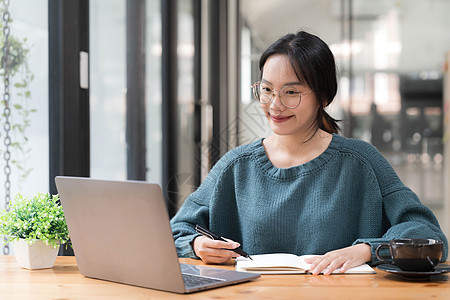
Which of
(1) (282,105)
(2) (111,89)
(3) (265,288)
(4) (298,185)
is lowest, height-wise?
(3) (265,288)

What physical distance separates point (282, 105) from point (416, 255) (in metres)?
0.63

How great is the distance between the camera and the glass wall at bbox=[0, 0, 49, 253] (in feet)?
6.10

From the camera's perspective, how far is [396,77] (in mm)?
4504

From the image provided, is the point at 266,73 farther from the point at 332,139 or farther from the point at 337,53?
the point at 337,53

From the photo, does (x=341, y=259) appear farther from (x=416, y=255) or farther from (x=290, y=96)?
(x=290, y=96)

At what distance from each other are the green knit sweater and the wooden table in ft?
1.21

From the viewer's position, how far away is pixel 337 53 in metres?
4.45

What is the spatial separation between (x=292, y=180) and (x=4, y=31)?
98cm

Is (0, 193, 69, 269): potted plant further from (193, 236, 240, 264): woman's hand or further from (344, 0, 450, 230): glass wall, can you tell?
(344, 0, 450, 230): glass wall

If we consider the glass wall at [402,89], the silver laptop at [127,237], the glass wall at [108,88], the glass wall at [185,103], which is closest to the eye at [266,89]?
the silver laptop at [127,237]

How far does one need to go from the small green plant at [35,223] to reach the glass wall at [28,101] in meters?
0.46

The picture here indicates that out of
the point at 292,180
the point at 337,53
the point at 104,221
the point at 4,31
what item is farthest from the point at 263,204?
the point at 337,53

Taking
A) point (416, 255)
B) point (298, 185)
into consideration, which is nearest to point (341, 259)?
point (416, 255)

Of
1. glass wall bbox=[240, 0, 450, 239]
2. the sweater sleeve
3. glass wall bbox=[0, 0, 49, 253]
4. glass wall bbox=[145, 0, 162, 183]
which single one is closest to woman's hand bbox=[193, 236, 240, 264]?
the sweater sleeve
